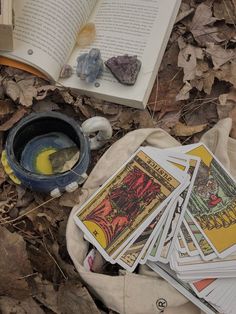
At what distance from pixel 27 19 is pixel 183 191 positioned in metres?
0.77

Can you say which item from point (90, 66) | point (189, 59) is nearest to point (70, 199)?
point (90, 66)

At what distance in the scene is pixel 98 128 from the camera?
5.67 ft

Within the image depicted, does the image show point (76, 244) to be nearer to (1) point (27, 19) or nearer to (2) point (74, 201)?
(2) point (74, 201)

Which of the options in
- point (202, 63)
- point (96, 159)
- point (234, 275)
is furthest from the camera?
point (202, 63)

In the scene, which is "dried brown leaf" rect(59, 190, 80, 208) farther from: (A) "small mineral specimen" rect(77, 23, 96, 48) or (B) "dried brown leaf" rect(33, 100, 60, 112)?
(A) "small mineral specimen" rect(77, 23, 96, 48)

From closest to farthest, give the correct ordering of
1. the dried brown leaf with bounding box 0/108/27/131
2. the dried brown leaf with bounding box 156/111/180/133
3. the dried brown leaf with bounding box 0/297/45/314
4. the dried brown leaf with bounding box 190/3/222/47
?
1. the dried brown leaf with bounding box 0/297/45/314
2. the dried brown leaf with bounding box 0/108/27/131
3. the dried brown leaf with bounding box 156/111/180/133
4. the dried brown leaf with bounding box 190/3/222/47

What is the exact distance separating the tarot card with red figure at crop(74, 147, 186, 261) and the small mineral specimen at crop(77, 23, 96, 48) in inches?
18.3

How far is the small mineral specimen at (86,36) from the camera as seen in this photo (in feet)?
6.33

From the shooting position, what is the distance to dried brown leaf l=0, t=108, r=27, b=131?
5.90 feet

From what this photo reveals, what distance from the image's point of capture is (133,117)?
1890 mm

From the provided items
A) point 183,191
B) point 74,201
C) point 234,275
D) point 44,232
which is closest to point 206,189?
point 183,191

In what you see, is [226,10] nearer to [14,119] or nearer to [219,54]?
[219,54]

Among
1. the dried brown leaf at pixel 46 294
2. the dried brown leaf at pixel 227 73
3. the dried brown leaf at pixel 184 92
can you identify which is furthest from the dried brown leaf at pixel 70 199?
the dried brown leaf at pixel 227 73

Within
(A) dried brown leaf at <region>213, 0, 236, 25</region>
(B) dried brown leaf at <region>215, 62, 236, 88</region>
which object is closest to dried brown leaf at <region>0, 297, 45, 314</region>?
(B) dried brown leaf at <region>215, 62, 236, 88</region>
